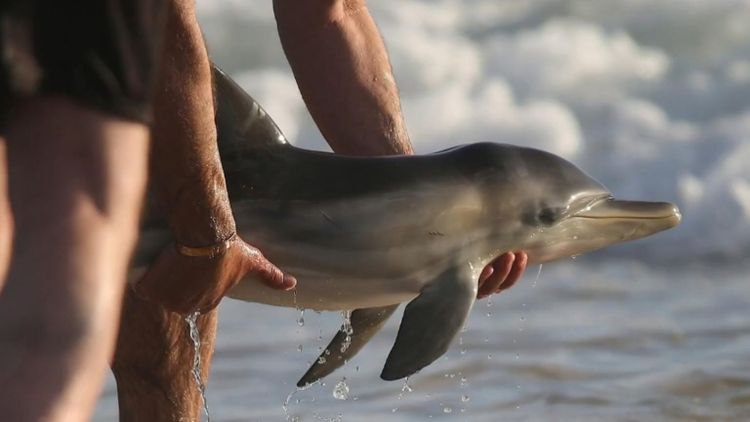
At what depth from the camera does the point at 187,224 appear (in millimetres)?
3994

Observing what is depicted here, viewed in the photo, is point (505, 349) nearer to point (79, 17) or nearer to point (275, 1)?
point (275, 1)

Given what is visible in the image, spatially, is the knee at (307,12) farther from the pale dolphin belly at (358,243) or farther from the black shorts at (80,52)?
the black shorts at (80,52)

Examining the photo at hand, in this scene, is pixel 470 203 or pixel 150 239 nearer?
pixel 150 239

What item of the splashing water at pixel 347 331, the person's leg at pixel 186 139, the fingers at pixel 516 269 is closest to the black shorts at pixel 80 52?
the person's leg at pixel 186 139

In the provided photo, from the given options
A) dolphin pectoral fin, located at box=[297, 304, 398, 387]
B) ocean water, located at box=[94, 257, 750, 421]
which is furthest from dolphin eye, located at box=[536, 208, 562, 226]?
ocean water, located at box=[94, 257, 750, 421]

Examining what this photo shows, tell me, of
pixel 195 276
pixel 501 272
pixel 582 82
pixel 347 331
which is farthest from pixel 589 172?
pixel 195 276

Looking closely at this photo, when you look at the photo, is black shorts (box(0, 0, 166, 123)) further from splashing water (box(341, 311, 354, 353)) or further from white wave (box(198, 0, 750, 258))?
white wave (box(198, 0, 750, 258))

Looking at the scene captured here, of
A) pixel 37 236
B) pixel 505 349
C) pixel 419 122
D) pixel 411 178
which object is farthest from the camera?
pixel 419 122

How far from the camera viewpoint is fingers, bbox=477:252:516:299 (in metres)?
4.76

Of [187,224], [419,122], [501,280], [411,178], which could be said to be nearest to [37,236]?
[187,224]

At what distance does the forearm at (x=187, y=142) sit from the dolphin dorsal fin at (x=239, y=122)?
481 millimetres

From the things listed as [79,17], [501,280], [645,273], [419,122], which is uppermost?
[79,17]

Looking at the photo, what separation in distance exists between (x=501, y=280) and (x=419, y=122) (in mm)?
10816

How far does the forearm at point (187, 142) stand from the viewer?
151 inches
